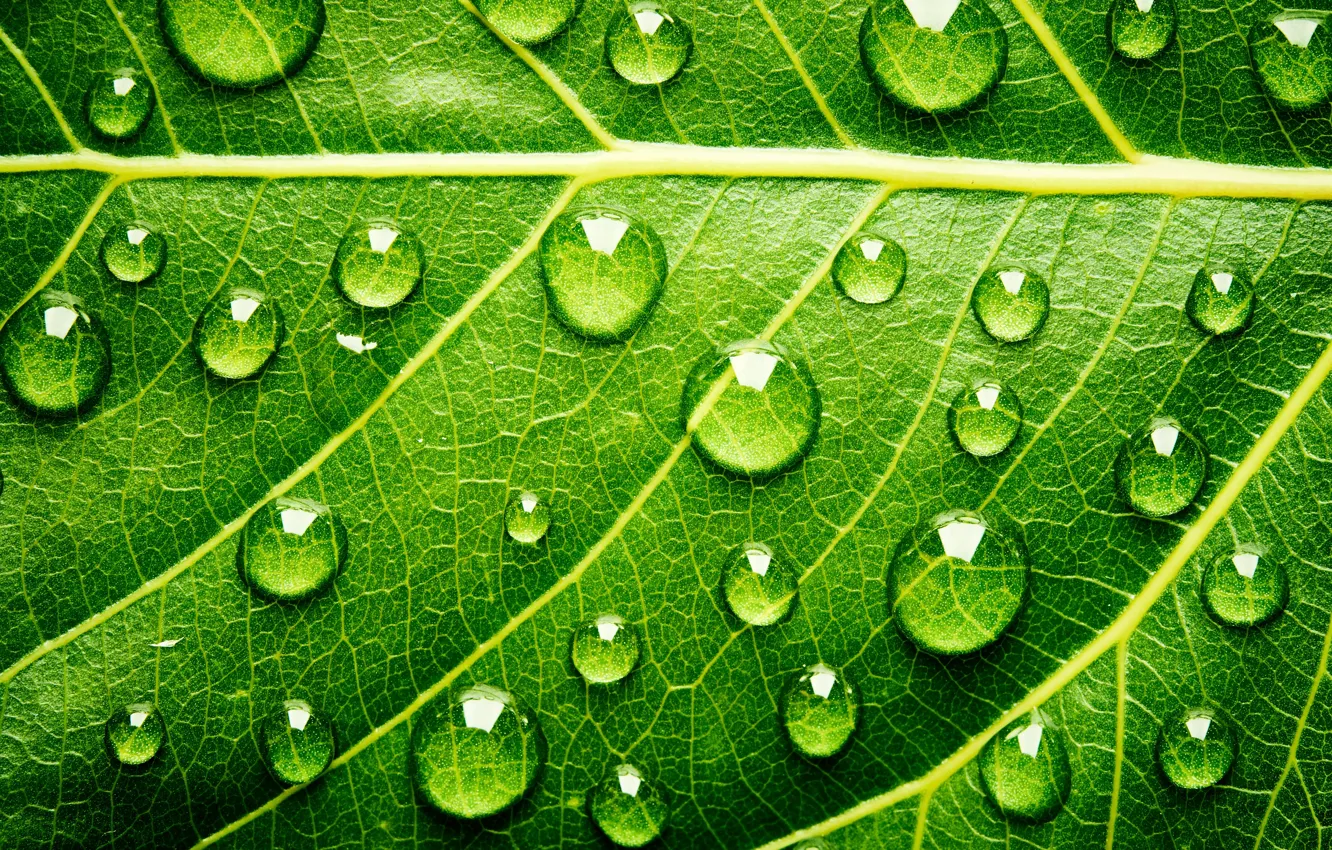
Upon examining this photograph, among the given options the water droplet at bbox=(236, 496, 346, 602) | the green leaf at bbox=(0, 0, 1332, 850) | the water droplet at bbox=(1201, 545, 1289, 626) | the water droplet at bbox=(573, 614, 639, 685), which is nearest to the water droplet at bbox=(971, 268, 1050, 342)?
the green leaf at bbox=(0, 0, 1332, 850)

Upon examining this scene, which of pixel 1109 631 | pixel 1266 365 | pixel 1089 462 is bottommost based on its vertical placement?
pixel 1109 631

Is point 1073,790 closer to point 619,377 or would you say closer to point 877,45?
point 619,377

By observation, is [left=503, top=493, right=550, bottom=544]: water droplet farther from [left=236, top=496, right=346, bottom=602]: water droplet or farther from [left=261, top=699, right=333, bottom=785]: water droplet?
[left=261, top=699, right=333, bottom=785]: water droplet

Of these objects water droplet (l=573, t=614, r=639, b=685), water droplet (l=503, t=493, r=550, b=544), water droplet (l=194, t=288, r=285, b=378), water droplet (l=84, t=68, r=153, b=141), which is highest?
water droplet (l=84, t=68, r=153, b=141)

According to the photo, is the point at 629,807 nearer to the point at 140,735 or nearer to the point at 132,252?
the point at 140,735

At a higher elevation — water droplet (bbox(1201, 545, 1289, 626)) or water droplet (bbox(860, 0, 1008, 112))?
water droplet (bbox(860, 0, 1008, 112))

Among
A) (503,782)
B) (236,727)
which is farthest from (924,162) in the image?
(236,727)

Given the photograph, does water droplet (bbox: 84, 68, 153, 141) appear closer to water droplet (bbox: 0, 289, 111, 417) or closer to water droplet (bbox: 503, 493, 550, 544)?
water droplet (bbox: 0, 289, 111, 417)

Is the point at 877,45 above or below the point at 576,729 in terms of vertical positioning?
above
